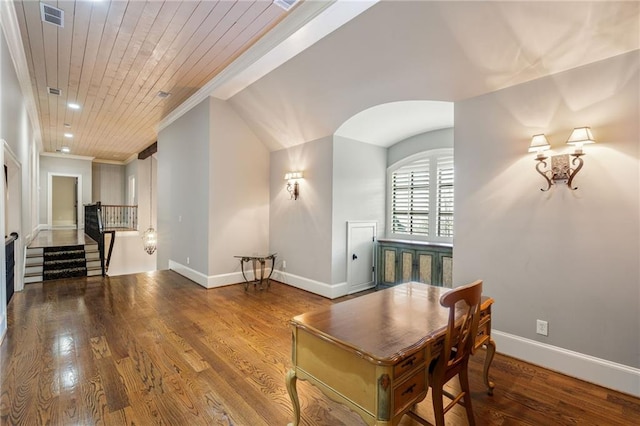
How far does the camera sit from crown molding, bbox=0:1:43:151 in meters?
2.92

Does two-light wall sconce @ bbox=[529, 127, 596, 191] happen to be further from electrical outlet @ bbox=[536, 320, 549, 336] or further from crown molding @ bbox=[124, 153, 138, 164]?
crown molding @ bbox=[124, 153, 138, 164]

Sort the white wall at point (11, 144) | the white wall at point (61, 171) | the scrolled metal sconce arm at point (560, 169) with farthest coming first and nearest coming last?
the white wall at point (61, 171) → the white wall at point (11, 144) → the scrolled metal sconce arm at point (560, 169)

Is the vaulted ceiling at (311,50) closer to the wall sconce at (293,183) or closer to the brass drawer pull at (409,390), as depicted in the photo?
the wall sconce at (293,183)

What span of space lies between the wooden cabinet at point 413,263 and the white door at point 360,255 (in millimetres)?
155

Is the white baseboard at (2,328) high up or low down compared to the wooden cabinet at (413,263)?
down

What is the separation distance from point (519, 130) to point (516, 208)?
0.74 meters

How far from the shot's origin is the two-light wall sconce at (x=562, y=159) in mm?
2340

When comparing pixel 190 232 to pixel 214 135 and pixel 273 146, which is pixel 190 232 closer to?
pixel 214 135

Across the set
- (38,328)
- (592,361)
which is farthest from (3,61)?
(592,361)

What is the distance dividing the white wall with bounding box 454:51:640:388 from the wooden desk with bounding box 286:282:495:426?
1193 mm

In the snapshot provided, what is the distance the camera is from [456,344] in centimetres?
169

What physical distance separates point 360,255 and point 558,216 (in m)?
2.89

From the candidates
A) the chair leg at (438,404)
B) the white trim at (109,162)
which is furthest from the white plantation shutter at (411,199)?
the white trim at (109,162)

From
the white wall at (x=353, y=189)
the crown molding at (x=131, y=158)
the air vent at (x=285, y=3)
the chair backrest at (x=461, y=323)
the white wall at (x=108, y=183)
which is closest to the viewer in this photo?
the chair backrest at (x=461, y=323)
